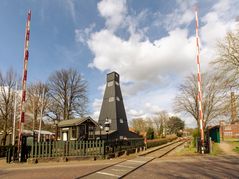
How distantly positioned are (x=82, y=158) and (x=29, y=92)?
28.7m

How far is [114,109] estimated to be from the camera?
2869 cm

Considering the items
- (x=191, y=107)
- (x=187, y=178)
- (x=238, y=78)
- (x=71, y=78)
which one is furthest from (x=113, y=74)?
(x=187, y=178)

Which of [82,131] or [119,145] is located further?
[82,131]

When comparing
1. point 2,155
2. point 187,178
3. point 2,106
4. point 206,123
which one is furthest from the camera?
point 206,123

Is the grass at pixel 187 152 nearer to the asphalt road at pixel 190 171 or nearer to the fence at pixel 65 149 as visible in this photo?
the asphalt road at pixel 190 171

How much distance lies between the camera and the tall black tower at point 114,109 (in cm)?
2805

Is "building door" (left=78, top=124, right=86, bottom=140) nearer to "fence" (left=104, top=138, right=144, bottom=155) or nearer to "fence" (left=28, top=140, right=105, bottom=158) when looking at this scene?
"fence" (left=104, top=138, right=144, bottom=155)

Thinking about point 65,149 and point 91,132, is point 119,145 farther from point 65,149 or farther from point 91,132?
point 65,149

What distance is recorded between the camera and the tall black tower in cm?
2805

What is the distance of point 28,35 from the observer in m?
14.9

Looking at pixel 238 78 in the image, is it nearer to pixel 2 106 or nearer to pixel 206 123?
pixel 206 123

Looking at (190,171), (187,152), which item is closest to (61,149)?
(190,171)

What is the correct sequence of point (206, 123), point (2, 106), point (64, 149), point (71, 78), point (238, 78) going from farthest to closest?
point (71, 78), point (206, 123), point (2, 106), point (238, 78), point (64, 149)

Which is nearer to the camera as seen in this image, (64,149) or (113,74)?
(64,149)
